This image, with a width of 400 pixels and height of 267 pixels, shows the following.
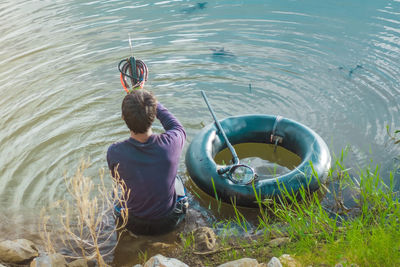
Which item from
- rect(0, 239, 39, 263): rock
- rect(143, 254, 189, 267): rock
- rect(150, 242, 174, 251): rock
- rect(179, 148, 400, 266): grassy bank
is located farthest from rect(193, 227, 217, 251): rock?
rect(0, 239, 39, 263): rock

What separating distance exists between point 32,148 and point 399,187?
15.3 feet

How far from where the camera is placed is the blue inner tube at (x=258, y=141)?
4219mm

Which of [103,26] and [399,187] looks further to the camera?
[103,26]

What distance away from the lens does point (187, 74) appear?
23.6ft

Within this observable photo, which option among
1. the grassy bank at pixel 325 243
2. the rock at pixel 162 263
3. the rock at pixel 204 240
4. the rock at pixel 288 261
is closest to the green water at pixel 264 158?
the grassy bank at pixel 325 243

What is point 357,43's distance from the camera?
7.74 meters

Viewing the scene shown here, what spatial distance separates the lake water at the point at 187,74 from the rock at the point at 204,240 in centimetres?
189

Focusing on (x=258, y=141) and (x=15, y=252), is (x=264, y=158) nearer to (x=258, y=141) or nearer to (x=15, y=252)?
(x=258, y=141)

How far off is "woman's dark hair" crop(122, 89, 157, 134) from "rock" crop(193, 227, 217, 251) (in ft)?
3.79

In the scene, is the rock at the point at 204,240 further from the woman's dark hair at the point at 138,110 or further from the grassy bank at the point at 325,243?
the woman's dark hair at the point at 138,110

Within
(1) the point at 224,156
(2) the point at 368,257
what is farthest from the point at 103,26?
(2) the point at 368,257

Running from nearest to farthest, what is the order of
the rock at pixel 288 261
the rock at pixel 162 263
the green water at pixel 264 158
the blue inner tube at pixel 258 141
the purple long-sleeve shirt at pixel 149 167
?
1. the rock at pixel 162 263
2. the rock at pixel 288 261
3. the purple long-sleeve shirt at pixel 149 167
4. the blue inner tube at pixel 258 141
5. the green water at pixel 264 158

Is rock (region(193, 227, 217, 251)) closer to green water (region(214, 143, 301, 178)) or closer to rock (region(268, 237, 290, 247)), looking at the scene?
rock (region(268, 237, 290, 247))

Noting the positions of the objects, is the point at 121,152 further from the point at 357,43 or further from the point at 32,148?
the point at 357,43
